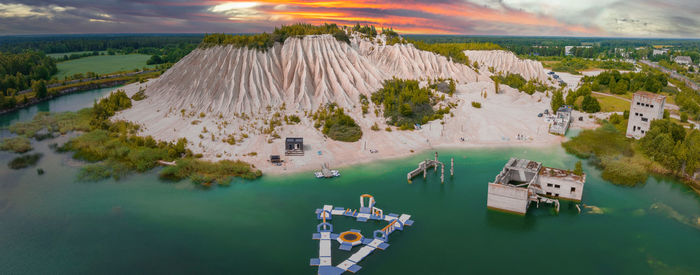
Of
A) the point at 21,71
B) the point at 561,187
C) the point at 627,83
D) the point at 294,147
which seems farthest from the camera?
the point at 21,71

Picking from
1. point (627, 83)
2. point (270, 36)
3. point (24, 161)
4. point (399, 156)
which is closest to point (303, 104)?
point (270, 36)

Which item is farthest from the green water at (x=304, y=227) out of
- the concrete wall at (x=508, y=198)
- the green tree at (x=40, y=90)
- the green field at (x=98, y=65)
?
the green field at (x=98, y=65)

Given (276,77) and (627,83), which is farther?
(627,83)

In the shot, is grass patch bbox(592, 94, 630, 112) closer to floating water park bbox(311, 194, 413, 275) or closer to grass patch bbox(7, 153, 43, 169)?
floating water park bbox(311, 194, 413, 275)

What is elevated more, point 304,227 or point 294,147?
Result: point 294,147

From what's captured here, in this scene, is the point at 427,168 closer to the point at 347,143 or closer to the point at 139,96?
the point at 347,143

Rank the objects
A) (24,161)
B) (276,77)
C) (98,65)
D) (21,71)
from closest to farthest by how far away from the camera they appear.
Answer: (24,161) → (276,77) → (21,71) → (98,65)

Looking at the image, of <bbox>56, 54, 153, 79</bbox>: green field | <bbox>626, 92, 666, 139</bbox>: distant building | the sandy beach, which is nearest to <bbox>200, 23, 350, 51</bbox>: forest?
the sandy beach

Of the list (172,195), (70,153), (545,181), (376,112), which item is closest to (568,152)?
(545,181)
